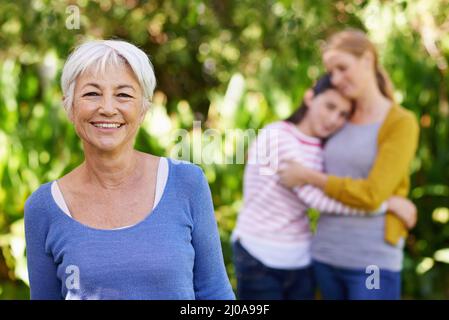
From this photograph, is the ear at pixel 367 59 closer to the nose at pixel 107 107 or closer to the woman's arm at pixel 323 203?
the woman's arm at pixel 323 203

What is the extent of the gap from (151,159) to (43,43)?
341cm

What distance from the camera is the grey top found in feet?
10.3

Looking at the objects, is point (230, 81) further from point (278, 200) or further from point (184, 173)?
point (184, 173)

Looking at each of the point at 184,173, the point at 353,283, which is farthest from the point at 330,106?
the point at 184,173

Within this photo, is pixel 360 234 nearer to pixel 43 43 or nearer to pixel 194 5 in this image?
pixel 194 5

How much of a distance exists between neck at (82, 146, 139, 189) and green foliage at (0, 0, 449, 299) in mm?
2296

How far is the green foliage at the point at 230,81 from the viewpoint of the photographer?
4.18 meters

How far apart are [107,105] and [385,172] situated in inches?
71.9

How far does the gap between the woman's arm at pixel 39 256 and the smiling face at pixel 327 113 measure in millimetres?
1869

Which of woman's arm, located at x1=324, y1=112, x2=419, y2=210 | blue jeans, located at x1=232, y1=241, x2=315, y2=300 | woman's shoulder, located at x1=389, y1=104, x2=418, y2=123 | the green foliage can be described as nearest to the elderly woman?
blue jeans, located at x1=232, y1=241, x2=315, y2=300

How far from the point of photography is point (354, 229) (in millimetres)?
3176

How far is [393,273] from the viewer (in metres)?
3.15

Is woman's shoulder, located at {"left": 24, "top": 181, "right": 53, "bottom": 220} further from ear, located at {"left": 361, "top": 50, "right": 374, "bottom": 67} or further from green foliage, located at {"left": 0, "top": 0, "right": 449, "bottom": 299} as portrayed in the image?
green foliage, located at {"left": 0, "top": 0, "right": 449, "bottom": 299}
